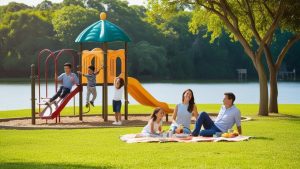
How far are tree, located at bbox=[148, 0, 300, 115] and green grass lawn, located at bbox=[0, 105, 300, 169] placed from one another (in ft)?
31.5

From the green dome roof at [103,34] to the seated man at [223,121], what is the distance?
7.37m

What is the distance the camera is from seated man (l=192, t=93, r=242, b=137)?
14445mm

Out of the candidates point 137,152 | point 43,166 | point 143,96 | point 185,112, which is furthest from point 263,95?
point 43,166

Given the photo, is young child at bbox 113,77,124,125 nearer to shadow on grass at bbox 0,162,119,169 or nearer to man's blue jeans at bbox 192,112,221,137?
man's blue jeans at bbox 192,112,221,137

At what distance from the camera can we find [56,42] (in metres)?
83.9

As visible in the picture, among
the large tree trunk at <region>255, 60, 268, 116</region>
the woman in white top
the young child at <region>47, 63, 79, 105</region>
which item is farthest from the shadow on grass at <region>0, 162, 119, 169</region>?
the large tree trunk at <region>255, 60, 268, 116</region>

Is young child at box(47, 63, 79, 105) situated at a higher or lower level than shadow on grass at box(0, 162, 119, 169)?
higher

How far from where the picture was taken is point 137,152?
468 inches

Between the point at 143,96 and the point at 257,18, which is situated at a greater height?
the point at 257,18

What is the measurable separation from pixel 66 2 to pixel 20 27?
15.6m

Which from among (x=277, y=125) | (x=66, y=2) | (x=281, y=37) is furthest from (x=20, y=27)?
(x=277, y=125)

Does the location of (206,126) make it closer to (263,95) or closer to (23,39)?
(263,95)

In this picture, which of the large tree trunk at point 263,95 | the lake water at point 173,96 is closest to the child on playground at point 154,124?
the large tree trunk at point 263,95

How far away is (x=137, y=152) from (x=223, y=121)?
3.25 m
